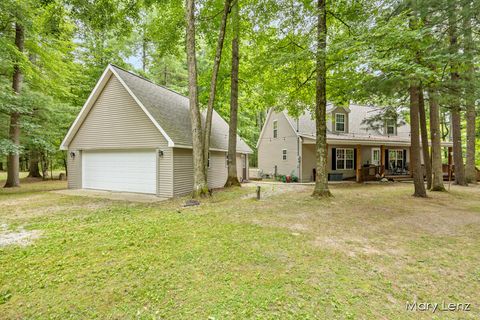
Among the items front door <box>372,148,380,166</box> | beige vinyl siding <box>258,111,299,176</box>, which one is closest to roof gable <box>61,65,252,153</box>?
beige vinyl siding <box>258,111,299,176</box>

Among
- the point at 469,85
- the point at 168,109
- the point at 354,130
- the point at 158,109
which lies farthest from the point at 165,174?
the point at 354,130

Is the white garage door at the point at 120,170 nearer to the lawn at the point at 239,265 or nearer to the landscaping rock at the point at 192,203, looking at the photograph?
the landscaping rock at the point at 192,203

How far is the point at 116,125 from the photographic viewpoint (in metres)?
11.1

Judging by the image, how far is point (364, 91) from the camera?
830 cm

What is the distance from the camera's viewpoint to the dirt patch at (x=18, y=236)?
4.64 meters

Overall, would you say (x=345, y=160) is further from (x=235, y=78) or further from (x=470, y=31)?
(x=470, y=31)

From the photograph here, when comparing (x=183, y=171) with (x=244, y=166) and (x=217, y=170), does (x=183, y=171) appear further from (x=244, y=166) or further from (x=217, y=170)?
(x=244, y=166)

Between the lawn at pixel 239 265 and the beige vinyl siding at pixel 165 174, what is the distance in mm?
3108

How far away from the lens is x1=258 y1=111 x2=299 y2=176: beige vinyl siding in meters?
17.3

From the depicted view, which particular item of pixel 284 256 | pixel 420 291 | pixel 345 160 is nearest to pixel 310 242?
pixel 284 256

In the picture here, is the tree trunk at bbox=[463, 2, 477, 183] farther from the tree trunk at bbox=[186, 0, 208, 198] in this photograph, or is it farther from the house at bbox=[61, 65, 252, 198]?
the house at bbox=[61, 65, 252, 198]

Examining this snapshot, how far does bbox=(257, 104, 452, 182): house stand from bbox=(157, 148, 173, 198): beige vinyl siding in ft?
28.9

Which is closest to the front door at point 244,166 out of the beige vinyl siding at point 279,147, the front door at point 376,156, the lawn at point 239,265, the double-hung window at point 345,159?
the beige vinyl siding at point 279,147

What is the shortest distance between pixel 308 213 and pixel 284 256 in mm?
3269
